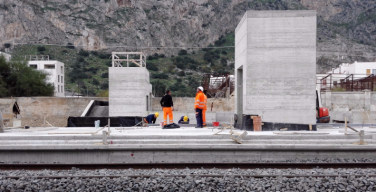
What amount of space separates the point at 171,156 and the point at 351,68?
60.8 meters

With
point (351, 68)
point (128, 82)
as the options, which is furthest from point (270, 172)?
point (351, 68)

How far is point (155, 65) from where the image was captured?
3511 inches

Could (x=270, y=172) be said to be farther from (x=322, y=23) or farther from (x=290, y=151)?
(x=322, y=23)

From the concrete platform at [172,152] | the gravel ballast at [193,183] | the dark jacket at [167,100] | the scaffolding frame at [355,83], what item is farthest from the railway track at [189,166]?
the scaffolding frame at [355,83]

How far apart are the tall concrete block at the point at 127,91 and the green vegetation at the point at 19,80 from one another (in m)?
20.3

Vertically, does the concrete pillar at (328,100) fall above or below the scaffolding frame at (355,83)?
below

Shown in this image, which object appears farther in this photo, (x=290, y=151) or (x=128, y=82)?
(x=128, y=82)

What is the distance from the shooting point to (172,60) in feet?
314

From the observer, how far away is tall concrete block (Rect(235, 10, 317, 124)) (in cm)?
1261

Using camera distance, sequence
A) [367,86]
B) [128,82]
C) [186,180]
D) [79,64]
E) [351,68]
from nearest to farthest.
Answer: [186,180], [128,82], [367,86], [351,68], [79,64]

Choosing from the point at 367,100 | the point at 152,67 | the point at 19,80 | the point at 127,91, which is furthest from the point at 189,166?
the point at 152,67

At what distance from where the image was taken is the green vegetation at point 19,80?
37625 mm

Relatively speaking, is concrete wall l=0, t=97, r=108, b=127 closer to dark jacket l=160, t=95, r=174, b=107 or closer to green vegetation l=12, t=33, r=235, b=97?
dark jacket l=160, t=95, r=174, b=107

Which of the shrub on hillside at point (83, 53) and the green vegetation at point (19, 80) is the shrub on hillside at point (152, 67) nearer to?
the shrub on hillside at point (83, 53)
